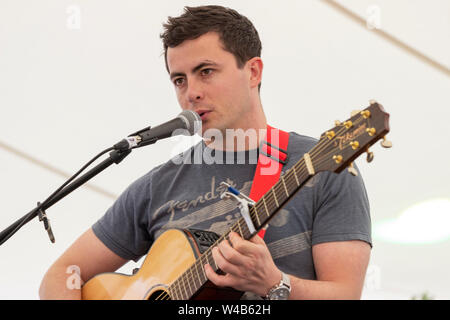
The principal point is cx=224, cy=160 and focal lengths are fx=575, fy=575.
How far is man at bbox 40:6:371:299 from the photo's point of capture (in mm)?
1475

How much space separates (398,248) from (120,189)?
6.02 feet

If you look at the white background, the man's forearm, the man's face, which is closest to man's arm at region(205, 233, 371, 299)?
the man's forearm

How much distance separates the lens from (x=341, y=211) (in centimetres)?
159

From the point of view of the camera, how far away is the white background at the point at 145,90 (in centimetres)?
282

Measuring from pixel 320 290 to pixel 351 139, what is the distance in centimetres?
46

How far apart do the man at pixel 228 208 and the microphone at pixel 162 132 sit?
287 millimetres

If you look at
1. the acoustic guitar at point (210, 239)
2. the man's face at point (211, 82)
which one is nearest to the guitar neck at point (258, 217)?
the acoustic guitar at point (210, 239)

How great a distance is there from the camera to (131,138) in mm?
1436

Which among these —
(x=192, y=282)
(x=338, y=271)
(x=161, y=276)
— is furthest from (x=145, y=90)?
(x=338, y=271)

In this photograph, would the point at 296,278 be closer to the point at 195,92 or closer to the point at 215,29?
the point at 195,92

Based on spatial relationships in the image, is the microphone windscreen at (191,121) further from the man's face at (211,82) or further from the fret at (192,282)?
the fret at (192,282)

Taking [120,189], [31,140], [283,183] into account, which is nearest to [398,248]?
[120,189]

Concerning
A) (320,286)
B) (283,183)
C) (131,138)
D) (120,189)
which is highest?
(120,189)

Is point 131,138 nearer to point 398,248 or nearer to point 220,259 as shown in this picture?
point 220,259
